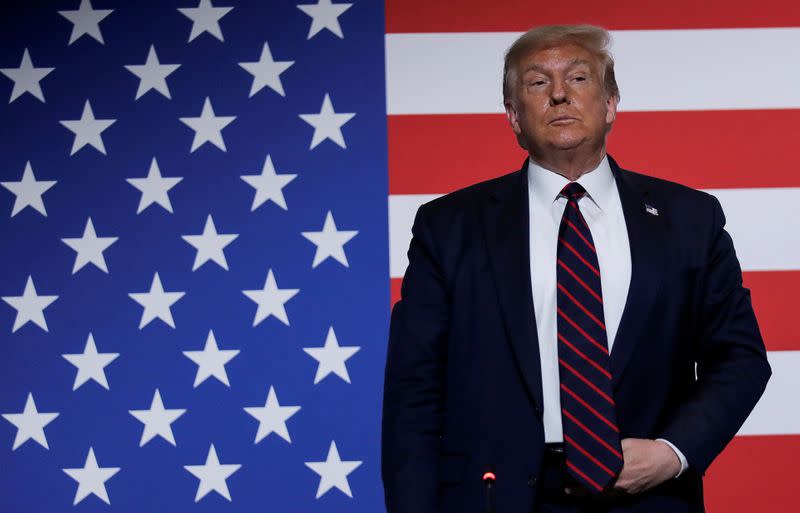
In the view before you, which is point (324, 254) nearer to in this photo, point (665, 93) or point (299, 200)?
point (299, 200)

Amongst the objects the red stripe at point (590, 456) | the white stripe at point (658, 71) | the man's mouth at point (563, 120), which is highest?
the white stripe at point (658, 71)

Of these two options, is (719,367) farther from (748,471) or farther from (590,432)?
(748,471)

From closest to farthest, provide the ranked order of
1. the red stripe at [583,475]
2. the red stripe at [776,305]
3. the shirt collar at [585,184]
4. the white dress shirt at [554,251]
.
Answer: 1. the red stripe at [583,475]
2. the white dress shirt at [554,251]
3. the shirt collar at [585,184]
4. the red stripe at [776,305]

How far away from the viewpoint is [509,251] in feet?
4.82

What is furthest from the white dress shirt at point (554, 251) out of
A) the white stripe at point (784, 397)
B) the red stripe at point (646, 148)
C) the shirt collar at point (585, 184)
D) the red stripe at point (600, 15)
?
the white stripe at point (784, 397)

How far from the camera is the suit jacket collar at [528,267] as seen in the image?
4.58 ft

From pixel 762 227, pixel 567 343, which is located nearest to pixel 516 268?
pixel 567 343

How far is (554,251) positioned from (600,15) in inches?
47.6

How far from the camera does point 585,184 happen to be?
1536mm

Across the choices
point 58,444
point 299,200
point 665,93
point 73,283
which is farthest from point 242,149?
point 665,93

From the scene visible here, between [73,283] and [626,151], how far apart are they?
1473 mm

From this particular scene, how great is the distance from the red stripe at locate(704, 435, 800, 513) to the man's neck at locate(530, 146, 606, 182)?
3.88ft

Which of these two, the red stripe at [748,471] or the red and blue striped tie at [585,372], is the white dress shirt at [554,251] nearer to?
the red and blue striped tie at [585,372]

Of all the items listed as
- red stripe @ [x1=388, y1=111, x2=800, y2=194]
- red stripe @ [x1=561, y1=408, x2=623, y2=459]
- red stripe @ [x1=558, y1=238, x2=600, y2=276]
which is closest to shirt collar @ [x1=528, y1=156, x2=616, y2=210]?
red stripe @ [x1=558, y1=238, x2=600, y2=276]
